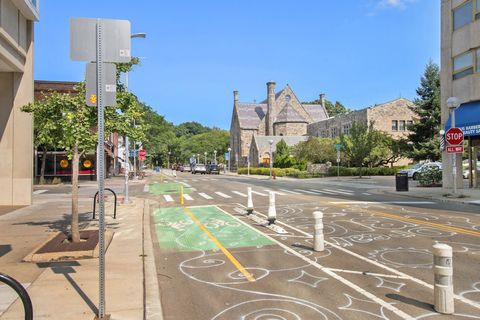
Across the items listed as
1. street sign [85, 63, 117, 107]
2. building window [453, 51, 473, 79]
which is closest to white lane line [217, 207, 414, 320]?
street sign [85, 63, 117, 107]

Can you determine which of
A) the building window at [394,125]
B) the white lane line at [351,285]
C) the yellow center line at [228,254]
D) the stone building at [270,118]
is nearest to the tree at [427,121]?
the building window at [394,125]

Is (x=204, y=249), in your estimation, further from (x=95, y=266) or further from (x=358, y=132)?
(x=358, y=132)

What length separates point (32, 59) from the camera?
1683cm

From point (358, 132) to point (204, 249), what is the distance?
37.3 meters

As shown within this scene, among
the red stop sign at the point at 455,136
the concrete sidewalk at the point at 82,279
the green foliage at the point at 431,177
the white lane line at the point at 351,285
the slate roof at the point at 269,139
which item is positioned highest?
the slate roof at the point at 269,139

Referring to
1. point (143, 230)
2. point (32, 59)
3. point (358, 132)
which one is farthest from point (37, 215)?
point (358, 132)

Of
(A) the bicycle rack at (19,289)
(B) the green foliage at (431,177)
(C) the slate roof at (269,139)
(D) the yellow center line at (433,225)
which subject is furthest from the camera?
(C) the slate roof at (269,139)

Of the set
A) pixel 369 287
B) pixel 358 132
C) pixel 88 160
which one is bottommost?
pixel 369 287

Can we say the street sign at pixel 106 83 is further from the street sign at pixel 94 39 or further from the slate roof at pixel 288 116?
the slate roof at pixel 288 116

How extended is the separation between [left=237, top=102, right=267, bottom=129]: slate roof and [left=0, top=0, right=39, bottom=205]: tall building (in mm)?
77233

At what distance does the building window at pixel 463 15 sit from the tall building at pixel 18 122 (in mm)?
21573

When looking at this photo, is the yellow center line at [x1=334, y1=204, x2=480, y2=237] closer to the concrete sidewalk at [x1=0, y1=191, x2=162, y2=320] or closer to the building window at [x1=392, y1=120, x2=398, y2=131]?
the concrete sidewalk at [x1=0, y1=191, x2=162, y2=320]

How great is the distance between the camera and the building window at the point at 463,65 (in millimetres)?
22461

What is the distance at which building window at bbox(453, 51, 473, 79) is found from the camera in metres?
22.5
